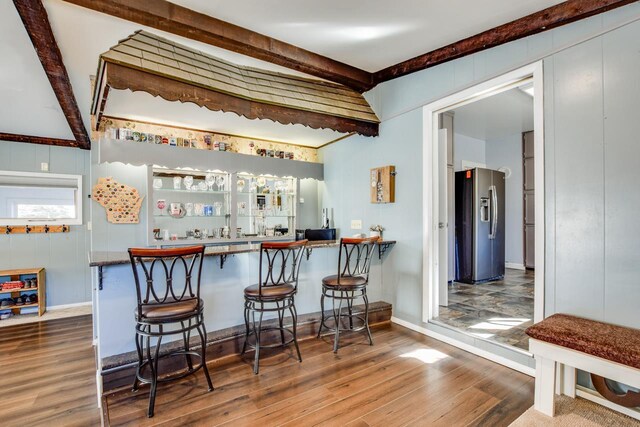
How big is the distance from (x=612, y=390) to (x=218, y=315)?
3.00 metres

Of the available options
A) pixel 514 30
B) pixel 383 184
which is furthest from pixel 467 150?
pixel 514 30

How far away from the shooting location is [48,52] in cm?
249

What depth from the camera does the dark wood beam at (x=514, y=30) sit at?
6.81 ft

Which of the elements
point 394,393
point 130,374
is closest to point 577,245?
point 394,393

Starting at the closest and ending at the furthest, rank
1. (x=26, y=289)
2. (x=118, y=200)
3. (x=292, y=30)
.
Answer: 1. (x=292, y=30)
2. (x=118, y=200)
3. (x=26, y=289)

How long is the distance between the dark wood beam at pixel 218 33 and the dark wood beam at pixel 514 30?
2.75 ft

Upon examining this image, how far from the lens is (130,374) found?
2.23 m

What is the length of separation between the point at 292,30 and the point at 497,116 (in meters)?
4.02

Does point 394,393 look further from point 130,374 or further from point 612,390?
point 130,374

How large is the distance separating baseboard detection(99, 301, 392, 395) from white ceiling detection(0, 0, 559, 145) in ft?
8.40

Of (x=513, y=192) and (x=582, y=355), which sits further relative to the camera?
(x=513, y=192)

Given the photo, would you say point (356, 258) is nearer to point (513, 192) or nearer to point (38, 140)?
point (513, 192)

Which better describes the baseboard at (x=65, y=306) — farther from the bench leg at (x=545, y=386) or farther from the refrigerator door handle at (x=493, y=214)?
the refrigerator door handle at (x=493, y=214)

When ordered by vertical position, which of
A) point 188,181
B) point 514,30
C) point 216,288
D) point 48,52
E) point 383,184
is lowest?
point 216,288
